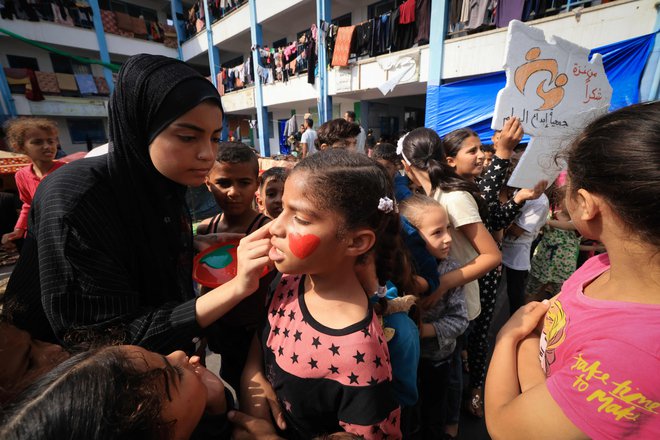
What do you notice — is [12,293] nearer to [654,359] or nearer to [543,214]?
[654,359]

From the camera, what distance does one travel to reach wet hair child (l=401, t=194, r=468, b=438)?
4.95 ft

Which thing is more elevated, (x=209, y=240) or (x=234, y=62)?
(x=234, y=62)

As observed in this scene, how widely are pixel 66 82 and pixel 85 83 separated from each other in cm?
79

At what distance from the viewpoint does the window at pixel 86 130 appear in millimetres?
16844

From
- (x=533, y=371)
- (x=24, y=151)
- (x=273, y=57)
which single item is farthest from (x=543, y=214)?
(x=273, y=57)

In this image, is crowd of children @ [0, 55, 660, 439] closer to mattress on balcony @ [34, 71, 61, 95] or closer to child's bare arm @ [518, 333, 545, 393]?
child's bare arm @ [518, 333, 545, 393]

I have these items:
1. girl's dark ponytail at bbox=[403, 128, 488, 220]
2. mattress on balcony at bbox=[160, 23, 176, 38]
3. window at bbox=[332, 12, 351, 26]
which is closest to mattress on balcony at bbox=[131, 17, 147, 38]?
mattress on balcony at bbox=[160, 23, 176, 38]

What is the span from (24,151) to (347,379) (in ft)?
13.7

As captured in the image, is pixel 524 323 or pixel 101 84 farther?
pixel 101 84

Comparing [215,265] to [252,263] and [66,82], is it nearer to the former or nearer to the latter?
[252,263]

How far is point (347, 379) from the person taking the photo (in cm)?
88

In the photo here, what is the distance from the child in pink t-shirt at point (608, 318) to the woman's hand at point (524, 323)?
0.30 feet

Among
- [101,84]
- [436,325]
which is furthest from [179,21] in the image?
[436,325]

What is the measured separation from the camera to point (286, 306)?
112 centimetres
